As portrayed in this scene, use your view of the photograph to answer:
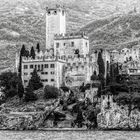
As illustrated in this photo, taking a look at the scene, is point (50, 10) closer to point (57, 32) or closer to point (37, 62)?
point (57, 32)

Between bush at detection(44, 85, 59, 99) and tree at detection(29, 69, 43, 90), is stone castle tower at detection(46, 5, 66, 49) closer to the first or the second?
tree at detection(29, 69, 43, 90)

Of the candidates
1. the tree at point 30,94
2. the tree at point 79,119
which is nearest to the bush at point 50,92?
the tree at point 30,94

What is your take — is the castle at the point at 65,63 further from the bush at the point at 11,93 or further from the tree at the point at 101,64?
the bush at the point at 11,93

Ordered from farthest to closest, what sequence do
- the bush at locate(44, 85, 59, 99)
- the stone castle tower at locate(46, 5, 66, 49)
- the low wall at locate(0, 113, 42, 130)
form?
the stone castle tower at locate(46, 5, 66, 49) < the bush at locate(44, 85, 59, 99) < the low wall at locate(0, 113, 42, 130)

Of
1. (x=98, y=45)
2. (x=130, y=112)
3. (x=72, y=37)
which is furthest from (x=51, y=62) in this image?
(x=98, y=45)

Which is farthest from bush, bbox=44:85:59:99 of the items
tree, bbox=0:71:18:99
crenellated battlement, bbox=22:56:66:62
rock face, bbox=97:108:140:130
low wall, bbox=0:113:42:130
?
rock face, bbox=97:108:140:130

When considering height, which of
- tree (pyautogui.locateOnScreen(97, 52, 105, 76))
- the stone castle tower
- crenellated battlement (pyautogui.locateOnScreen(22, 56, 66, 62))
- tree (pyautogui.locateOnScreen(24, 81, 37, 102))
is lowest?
tree (pyautogui.locateOnScreen(24, 81, 37, 102))
